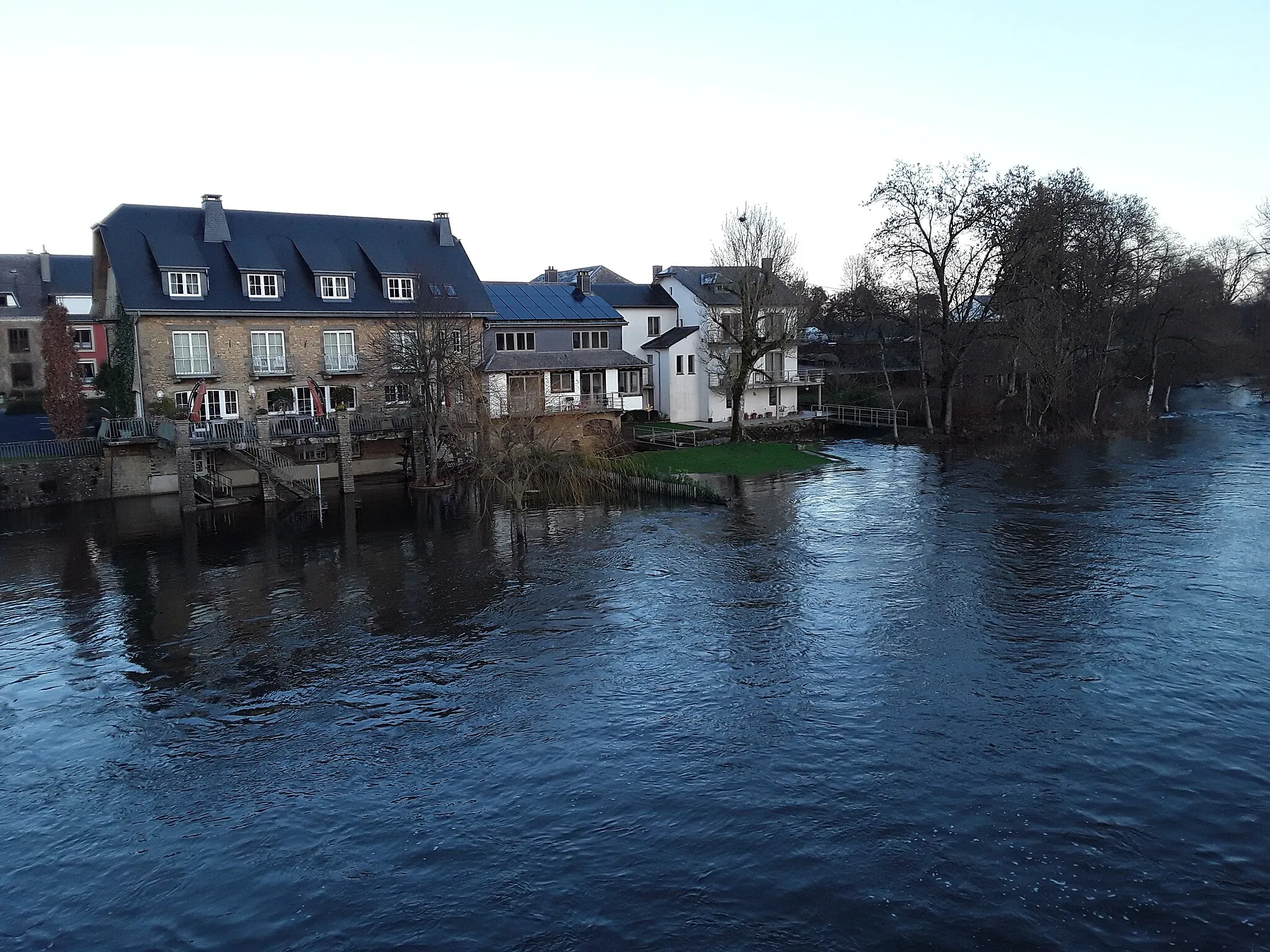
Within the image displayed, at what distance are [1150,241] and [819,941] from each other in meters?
62.6

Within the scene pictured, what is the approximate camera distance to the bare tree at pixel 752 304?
50.0 meters

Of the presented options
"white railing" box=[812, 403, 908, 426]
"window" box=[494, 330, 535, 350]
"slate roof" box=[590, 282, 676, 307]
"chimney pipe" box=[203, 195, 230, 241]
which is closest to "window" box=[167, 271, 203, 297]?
"chimney pipe" box=[203, 195, 230, 241]

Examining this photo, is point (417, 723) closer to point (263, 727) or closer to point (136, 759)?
point (263, 727)

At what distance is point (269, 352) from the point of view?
4281 cm

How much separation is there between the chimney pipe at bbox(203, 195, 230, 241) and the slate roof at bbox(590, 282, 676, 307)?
2279 centimetres

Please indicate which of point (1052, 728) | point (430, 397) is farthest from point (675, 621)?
point (430, 397)

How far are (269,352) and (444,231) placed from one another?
12806mm

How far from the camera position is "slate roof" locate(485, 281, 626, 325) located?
171ft

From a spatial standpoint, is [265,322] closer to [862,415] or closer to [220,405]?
[220,405]

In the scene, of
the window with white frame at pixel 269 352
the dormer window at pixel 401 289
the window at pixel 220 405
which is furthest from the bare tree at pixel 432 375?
the window at pixel 220 405

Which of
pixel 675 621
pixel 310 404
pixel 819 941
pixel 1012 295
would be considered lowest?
pixel 819 941

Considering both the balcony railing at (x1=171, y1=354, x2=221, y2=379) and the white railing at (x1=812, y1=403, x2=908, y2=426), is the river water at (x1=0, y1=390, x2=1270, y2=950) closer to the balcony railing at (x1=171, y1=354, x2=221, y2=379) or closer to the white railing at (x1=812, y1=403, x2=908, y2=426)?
the balcony railing at (x1=171, y1=354, x2=221, y2=379)

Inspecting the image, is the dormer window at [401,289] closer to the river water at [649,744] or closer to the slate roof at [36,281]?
the river water at [649,744]

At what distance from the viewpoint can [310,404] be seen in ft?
144
